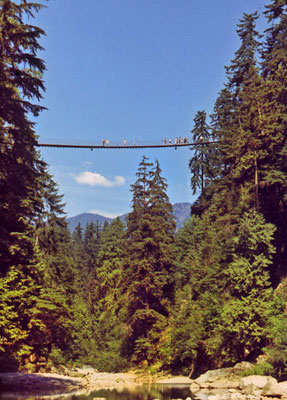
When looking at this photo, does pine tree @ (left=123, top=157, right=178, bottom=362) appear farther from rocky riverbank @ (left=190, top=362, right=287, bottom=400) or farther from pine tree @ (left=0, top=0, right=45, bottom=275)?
pine tree @ (left=0, top=0, right=45, bottom=275)

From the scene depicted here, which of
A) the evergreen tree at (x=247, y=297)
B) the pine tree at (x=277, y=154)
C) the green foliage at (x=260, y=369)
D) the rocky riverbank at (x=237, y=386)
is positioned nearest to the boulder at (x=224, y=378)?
the rocky riverbank at (x=237, y=386)

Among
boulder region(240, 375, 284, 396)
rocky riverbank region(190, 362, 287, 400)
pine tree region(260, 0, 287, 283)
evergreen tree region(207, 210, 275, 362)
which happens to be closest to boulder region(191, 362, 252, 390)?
rocky riverbank region(190, 362, 287, 400)

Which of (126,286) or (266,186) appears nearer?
(266,186)

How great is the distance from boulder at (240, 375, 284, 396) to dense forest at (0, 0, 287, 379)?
123 centimetres

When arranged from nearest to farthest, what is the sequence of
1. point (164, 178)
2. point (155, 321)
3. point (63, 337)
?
point (63, 337) → point (155, 321) → point (164, 178)

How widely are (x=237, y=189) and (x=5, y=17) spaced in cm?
2089

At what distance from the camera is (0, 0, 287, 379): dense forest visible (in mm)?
17625

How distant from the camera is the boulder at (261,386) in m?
19.8

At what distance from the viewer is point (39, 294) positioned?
1048 inches

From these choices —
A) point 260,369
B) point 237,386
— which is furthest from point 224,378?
point 260,369

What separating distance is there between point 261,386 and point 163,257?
19.7 m

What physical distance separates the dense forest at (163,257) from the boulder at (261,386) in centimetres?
123

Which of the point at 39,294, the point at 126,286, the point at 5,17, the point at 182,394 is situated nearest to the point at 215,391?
the point at 182,394

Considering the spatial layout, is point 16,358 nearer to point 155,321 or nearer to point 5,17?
point 155,321
